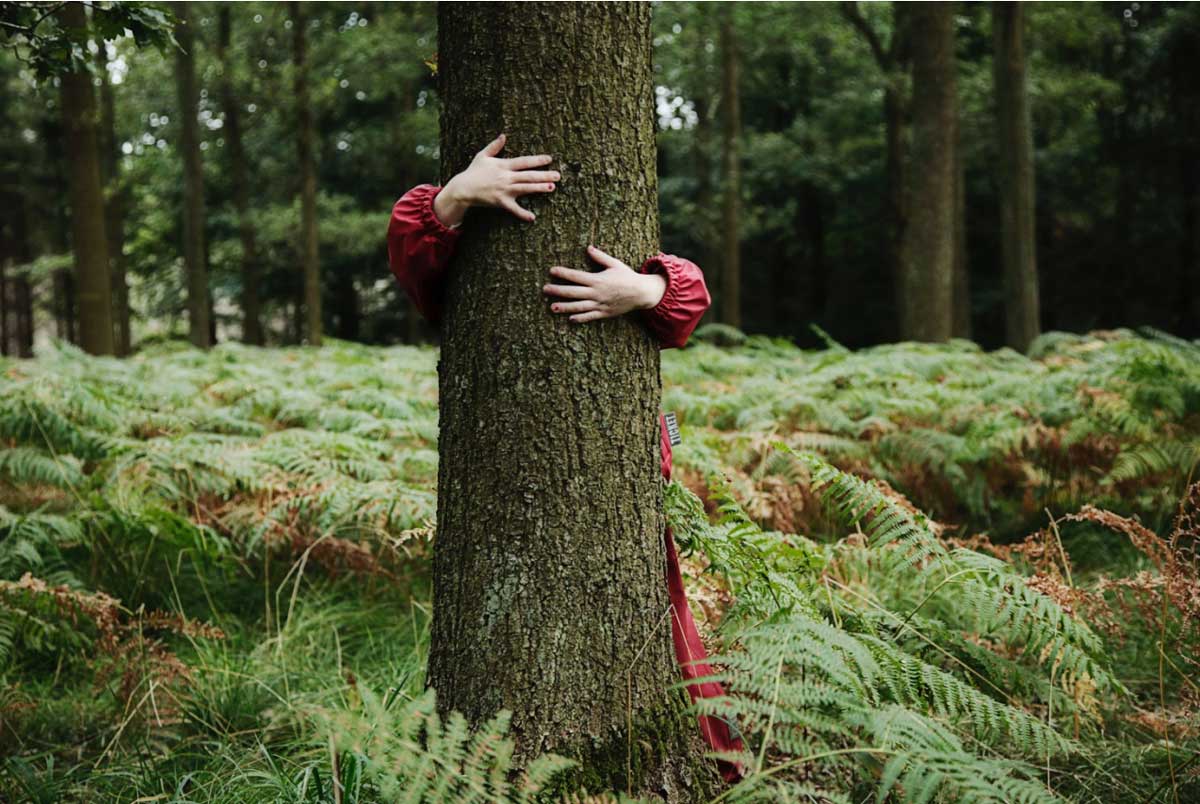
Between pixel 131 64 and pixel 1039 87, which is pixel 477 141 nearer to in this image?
pixel 131 64

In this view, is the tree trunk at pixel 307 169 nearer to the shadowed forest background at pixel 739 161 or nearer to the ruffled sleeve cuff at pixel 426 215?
the shadowed forest background at pixel 739 161

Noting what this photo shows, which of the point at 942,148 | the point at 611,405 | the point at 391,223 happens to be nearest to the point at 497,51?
the point at 391,223

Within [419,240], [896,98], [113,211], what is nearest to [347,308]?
[113,211]

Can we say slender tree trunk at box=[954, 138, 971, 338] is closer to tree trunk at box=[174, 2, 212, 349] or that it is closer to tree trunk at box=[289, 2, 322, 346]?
tree trunk at box=[289, 2, 322, 346]

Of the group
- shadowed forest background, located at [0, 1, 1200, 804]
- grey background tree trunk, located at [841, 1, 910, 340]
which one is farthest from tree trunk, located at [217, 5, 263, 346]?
grey background tree trunk, located at [841, 1, 910, 340]

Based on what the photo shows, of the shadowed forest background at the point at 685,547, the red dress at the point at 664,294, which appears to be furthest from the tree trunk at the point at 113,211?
the red dress at the point at 664,294

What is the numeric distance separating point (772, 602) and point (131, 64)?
19.1 metres

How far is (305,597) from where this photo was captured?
13.3 ft

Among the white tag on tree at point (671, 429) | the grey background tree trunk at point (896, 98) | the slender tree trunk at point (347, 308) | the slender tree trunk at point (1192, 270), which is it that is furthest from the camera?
the slender tree trunk at point (347, 308)

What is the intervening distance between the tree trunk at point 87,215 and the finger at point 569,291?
33.4ft

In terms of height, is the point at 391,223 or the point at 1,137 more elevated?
the point at 1,137

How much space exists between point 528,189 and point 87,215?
411 inches

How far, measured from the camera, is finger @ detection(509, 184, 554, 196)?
2.14 metres

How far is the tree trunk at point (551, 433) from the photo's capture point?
7.18ft
